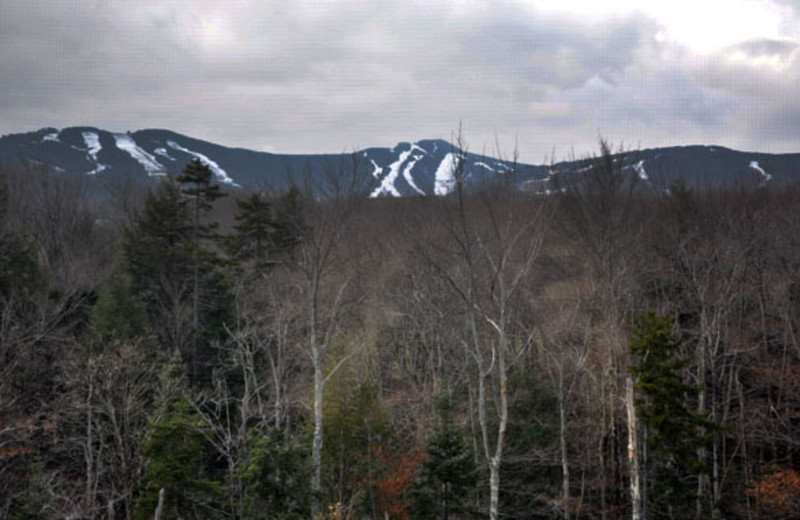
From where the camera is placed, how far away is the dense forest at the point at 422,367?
1260 centimetres

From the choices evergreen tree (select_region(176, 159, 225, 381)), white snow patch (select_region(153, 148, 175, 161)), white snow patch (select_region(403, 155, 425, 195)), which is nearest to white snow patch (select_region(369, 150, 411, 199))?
white snow patch (select_region(403, 155, 425, 195))

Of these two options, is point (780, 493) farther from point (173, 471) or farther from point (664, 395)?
point (173, 471)

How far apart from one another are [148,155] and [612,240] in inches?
5531

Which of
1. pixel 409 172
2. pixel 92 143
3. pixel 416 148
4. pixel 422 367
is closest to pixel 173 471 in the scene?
pixel 422 367

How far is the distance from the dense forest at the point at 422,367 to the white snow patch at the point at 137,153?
98.5 metres

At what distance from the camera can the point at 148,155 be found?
440 feet

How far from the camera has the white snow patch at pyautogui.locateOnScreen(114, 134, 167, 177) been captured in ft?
402

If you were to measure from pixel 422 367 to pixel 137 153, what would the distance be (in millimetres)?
131239

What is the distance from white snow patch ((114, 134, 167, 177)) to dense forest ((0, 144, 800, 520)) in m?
98.5

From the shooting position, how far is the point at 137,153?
13350 centimetres

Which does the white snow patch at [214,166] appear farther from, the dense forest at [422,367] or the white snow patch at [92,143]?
the dense forest at [422,367]

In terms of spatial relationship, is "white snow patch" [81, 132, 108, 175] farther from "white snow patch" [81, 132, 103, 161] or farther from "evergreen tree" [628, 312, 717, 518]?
"evergreen tree" [628, 312, 717, 518]

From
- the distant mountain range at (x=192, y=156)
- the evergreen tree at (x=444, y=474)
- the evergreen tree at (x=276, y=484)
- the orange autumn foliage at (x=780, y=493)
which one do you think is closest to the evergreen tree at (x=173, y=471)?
the evergreen tree at (x=276, y=484)

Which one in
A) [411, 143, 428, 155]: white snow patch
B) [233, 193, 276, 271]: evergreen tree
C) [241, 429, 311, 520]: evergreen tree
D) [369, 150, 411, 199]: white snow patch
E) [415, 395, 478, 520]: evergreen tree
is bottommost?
[415, 395, 478, 520]: evergreen tree
